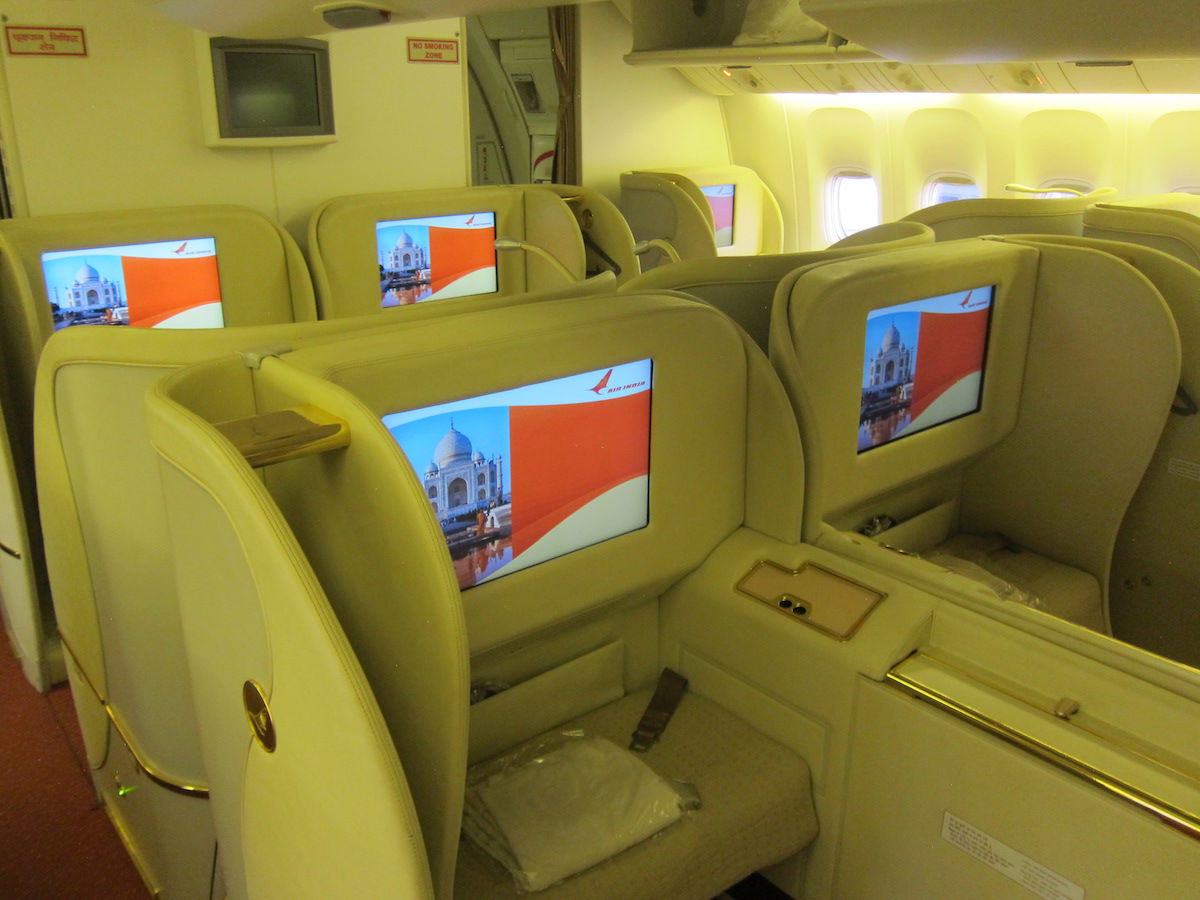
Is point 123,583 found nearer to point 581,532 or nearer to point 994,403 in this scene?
point 581,532

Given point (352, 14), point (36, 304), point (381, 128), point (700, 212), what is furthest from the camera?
point (700, 212)

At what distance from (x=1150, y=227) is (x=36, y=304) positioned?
11.7 ft

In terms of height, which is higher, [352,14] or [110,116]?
[352,14]

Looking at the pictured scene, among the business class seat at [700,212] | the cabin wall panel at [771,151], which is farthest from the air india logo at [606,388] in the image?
the cabin wall panel at [771,151]

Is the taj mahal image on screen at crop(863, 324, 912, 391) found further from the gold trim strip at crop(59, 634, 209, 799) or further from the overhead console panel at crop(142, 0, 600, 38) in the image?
the gold trim strip at crop(59, 634, 209, 799)

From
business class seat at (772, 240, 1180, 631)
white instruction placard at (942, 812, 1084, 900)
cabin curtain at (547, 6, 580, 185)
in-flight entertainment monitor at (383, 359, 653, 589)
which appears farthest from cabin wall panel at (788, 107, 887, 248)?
white instruction placard at (942, 812, 1084, 900)

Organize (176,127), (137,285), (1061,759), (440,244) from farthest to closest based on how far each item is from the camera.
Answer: (440,244), (176,127), (137,285), (1061,759)

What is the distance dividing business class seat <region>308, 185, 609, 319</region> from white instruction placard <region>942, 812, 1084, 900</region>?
8.99ft

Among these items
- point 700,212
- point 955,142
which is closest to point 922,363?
point 700,212

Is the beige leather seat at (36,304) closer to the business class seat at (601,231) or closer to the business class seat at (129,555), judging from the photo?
the business class seat at (129,555)

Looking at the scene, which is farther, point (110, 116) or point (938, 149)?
point (938, 149)

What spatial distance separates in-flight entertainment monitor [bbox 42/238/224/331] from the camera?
3256mm

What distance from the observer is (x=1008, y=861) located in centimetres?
153

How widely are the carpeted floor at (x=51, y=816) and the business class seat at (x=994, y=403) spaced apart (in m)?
2.07
